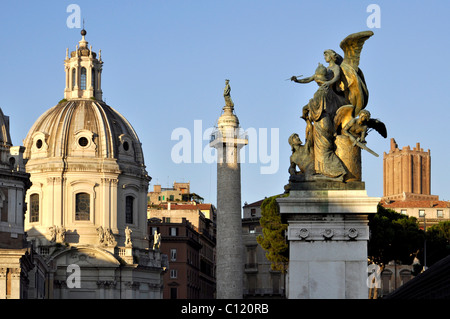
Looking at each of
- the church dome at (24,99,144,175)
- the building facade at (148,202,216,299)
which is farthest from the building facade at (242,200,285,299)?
the church dome at (24,99,144,175)

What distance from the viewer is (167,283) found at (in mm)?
139875

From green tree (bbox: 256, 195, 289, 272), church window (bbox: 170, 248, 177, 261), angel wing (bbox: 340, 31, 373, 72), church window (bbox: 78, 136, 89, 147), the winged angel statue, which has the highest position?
church window (bbox: 78, 136, 89, 147)

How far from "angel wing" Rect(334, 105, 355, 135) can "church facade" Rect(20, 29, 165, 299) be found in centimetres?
9411

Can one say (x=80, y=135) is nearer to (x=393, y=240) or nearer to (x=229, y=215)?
(x=229, y=215)

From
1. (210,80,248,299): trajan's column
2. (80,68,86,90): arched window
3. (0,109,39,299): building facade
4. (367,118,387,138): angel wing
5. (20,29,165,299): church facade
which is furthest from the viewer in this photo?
(80,68,86,90): arched window

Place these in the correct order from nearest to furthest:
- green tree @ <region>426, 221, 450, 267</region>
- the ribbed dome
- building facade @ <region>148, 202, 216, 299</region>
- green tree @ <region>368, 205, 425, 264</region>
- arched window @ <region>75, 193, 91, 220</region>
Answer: green tree @ <region>368, 205, 425, 264</region> → green tree @ <region>426, 221, 450, 267</region> → arched window @ <region>75, 193, 91, 220</region> → the ribbed dome → building facade @ <region>148, 202, 216, 299</region>

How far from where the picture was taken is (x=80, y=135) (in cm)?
11538

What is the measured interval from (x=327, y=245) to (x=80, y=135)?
330ft

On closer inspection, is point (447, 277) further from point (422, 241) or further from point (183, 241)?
point (183, 241)

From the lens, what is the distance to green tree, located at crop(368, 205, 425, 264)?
81500mm

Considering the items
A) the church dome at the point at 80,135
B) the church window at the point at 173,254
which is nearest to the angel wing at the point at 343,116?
the church dome at the point at 80,135

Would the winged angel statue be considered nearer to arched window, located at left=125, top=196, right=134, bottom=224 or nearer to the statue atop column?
the statue atop column
